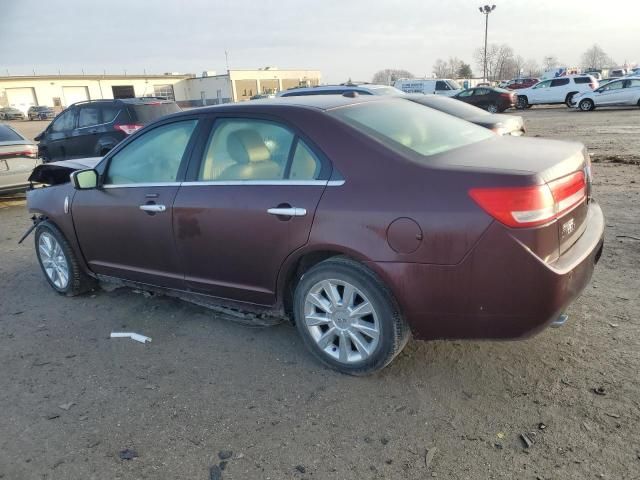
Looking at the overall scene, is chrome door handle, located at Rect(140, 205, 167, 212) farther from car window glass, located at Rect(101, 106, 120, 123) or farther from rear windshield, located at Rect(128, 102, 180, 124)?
car window glass, located at Rect(101, 106, 120, 123)

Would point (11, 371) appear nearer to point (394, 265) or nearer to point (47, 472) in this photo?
point (47, 472)

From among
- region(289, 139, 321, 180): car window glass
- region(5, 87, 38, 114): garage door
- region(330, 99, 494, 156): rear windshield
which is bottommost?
region(289, 139, 321, 180): car window glass

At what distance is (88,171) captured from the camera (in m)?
4.25

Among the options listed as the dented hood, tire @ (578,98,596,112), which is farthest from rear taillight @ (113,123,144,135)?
tire @ (578,98,596,112)

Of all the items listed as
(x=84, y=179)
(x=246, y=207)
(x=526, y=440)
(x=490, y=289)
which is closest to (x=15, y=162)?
(x=84, y=179)

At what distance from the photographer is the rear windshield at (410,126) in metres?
3.12

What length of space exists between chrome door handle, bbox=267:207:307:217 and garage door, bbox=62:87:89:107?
80.7m

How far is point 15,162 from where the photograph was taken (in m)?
9.17

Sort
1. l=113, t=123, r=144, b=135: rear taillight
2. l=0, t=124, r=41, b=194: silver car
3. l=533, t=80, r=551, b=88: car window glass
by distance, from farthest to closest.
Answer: l=533, t=80, r=551, b=88: car window glass, l=113, t=123, r=144, b=135: rear taillight, l=0, t=124, r=41, b=194: silver car

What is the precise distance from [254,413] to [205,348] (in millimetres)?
929

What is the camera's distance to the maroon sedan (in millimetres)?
2607

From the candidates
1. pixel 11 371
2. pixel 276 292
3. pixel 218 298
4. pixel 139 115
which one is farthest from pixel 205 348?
pixel 139 115

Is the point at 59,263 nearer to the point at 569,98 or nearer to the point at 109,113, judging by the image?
the point at 109,113

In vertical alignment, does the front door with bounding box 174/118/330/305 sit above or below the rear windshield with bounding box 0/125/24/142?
below
